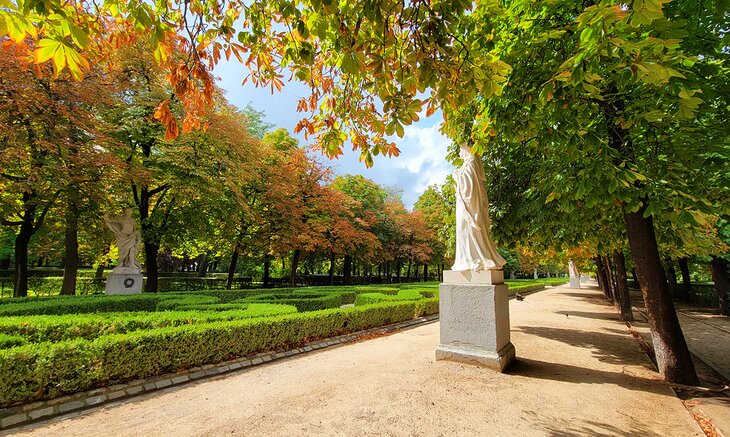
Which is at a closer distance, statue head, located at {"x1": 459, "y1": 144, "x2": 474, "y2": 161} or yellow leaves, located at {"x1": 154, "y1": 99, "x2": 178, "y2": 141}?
yellow leaves, located at {"x1": 154, "y1": 99, "x2": 178, "y2": 141}

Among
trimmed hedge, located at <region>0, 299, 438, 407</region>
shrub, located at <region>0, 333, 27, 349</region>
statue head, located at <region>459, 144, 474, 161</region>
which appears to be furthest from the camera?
statue head, located at <region>459, 144, 474, 161</region>

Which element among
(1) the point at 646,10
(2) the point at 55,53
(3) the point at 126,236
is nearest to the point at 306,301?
(3) the point at 126,236

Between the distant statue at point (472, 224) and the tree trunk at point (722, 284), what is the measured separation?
18.1 metres

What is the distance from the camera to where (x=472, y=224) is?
6066 mm

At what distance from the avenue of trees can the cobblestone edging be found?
160 inches

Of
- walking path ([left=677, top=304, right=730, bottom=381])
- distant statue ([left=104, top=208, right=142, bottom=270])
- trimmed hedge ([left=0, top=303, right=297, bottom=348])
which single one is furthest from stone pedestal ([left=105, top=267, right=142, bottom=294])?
walking path ([left=677, top=304, right=730, bottom=381])

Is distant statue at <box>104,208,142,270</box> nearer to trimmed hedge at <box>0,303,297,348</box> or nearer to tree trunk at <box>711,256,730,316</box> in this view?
trimmed hedge at <box>0,303,297,348</box>

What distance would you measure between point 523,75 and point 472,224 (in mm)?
2683

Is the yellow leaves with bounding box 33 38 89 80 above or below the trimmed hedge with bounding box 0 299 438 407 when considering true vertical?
above

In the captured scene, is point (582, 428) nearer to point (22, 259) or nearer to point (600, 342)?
point (600, 342)

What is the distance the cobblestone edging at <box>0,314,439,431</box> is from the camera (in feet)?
12.8

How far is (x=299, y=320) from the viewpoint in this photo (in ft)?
25.1

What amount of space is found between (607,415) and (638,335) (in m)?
7.60

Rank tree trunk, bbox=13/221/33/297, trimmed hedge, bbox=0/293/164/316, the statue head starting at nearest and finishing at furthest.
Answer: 1. the statue head
2. trimmed hedge, bbox=0/293/164/316
3. tree trunk, bbox=13/221/33/297
